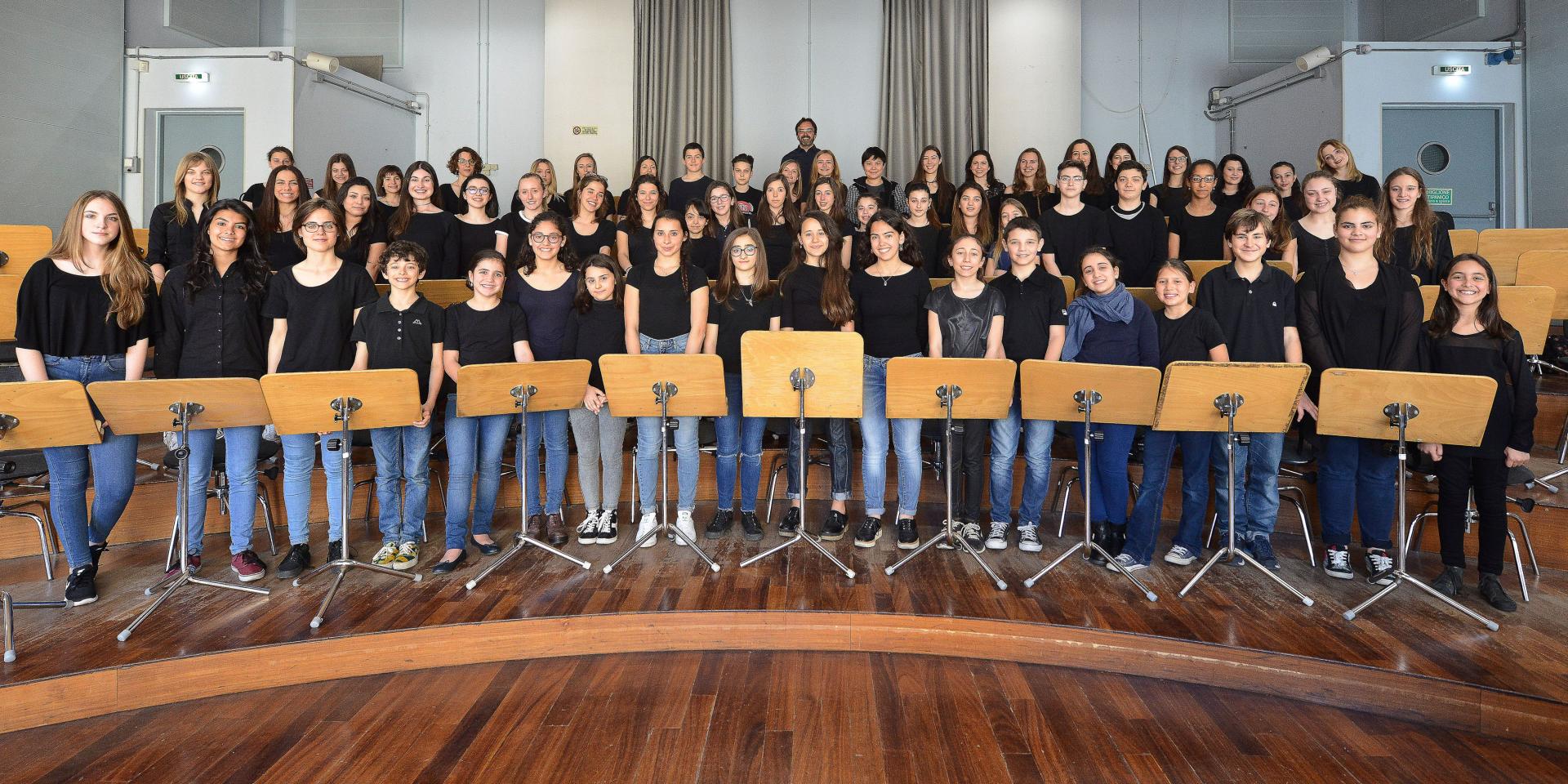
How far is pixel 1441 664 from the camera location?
2.59 m

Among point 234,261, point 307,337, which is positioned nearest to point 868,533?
point 307,337

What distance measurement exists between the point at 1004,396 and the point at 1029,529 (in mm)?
776

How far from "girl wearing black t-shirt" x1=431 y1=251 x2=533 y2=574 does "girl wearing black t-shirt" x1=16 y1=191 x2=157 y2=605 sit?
1.11m

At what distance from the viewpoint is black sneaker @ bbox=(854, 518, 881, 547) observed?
3.71 metres

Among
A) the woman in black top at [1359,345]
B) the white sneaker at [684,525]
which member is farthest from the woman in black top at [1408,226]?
the white sneaker at [684,525]

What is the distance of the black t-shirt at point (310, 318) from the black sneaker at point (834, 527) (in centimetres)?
214

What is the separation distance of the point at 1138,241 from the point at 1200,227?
1.86ft

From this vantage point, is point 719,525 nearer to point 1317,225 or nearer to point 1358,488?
point 1358,488

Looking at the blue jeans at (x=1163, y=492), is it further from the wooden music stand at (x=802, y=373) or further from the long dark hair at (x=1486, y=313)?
the wooden music stand at (x=802, y=373)

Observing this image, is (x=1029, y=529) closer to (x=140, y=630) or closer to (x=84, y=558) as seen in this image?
(x=140, y=630)

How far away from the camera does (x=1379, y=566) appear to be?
3.29 metres

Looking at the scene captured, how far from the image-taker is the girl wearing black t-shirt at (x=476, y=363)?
3488 millimetres

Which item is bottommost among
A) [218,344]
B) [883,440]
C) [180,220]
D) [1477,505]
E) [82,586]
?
[82,586]

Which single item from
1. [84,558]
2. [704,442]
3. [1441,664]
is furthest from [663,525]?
[1441,664]
